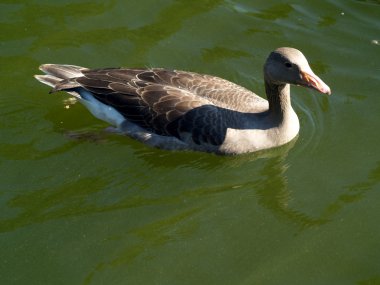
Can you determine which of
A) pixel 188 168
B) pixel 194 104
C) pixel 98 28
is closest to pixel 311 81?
pixel 194 104

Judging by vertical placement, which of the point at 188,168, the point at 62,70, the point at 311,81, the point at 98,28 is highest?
the point at 311,81

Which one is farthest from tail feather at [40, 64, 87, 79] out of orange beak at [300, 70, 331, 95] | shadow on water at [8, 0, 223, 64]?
orange beak at [300, 70, 331, 95]

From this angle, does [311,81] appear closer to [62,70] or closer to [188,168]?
[188,168]

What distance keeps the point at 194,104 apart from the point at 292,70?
4.13ft

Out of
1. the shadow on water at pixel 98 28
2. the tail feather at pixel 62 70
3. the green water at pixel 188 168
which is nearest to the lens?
the green water at pixel 188 168

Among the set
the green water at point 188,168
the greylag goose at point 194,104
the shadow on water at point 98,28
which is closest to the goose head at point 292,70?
the greylag goose at point 194,104

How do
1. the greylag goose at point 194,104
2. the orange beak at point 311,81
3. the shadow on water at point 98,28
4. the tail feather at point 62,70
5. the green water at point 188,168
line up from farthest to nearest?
1. the shadow on water at point 98,28
2. the tail feather at point 62,70
3. the greylag goose at point 194,104
4. the orange beak at point 311,81
5. the green water at point 188,168

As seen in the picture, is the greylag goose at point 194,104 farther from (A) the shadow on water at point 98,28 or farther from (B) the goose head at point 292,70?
(A) the shadow on water at point 98,28

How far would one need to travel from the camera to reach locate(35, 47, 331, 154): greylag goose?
325 inches

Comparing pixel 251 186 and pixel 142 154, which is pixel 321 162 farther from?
pixel 142 154

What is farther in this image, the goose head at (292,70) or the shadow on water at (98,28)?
the shadow on water at (98,28)

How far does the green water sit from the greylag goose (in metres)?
0.20

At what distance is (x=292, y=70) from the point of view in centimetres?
808

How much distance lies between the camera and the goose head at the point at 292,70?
7.99 m
